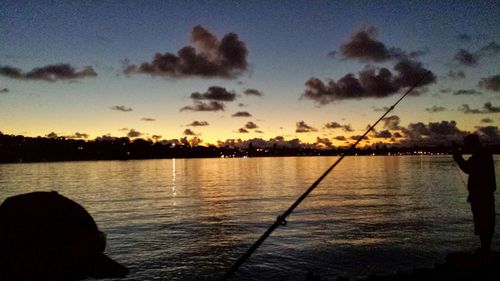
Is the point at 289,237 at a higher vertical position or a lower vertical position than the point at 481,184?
lower

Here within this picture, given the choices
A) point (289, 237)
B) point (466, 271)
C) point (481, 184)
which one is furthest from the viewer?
point (289, 237)

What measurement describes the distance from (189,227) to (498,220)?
25.5 m

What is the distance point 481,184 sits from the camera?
1045cm

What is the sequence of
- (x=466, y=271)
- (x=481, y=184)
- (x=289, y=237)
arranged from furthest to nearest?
(x=289, y=237), (x=481, y=184), (x=466, y=271)

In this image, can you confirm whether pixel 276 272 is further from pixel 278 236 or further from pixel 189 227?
pixel 189 227

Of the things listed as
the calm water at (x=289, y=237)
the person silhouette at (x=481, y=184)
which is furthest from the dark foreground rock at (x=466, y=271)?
the calm water at (x=289, y=237)

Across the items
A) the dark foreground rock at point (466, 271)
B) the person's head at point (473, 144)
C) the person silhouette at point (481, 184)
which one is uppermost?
the person's head at point (473, 144)

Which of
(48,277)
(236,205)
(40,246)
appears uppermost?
(40,246)

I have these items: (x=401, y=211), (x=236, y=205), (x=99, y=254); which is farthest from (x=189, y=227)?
(x=99, y=254)

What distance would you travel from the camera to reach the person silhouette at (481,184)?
10.4 m

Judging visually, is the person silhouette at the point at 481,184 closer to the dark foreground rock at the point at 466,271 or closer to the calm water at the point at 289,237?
the dark foreground rock at the point at 466,271

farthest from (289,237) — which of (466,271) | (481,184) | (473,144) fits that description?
(473,144)

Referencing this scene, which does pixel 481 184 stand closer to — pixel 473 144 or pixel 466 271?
pixel 473 144

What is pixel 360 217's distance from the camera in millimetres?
32500
